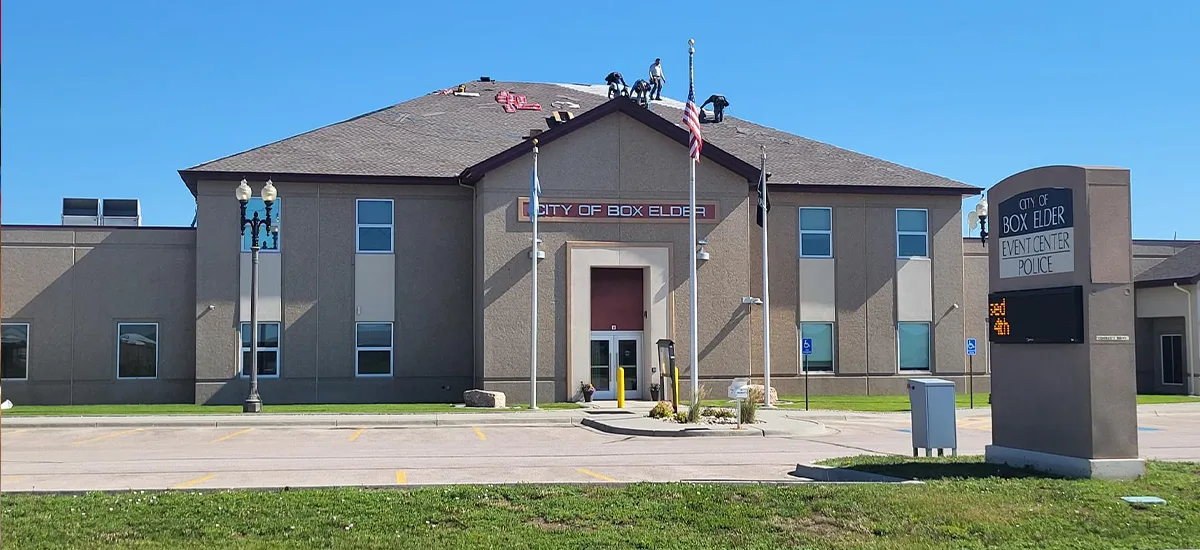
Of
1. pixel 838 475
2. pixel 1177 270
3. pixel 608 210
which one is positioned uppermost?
pixel 608 210

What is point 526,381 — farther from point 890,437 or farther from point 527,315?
point 890,437

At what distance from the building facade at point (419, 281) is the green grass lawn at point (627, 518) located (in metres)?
21.3

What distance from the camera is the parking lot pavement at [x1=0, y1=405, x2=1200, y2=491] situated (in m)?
13.1

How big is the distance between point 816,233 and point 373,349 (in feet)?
46.9

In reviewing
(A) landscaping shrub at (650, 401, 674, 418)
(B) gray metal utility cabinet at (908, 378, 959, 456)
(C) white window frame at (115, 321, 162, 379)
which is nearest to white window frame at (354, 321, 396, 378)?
(C) white window frame at (115, 321, 162, 379)

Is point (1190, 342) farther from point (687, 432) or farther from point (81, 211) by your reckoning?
point (81, 211)

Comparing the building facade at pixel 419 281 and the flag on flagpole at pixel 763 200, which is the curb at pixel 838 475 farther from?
the building facade at pixel 419 281

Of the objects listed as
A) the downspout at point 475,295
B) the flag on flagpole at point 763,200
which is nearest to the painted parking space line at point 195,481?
the downspout at point 475,295

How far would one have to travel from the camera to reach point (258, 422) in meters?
24.4

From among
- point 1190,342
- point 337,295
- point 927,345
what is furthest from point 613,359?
point 1190,342

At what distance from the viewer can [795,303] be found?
114 feet

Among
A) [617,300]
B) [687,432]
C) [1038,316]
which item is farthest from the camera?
[617,300]

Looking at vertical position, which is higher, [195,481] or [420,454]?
[195,481]

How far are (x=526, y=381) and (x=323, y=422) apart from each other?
27.1 ft
